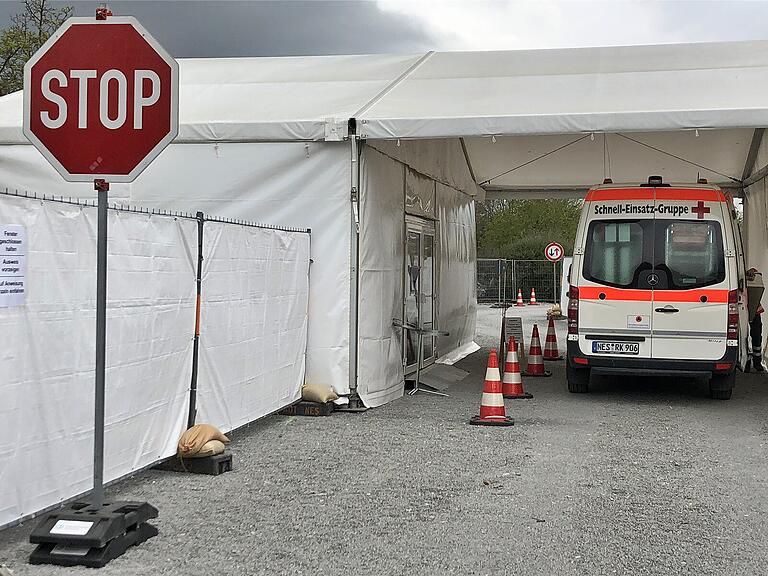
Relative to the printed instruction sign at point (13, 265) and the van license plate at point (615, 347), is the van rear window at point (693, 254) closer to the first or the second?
the van license plate at point (615, 347)

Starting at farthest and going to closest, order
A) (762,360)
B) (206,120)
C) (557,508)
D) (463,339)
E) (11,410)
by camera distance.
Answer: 1. (463,339)
2. (762,360)
3. (206,120)
4. (557,508)
5. (11,410)

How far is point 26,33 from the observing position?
99.1 ft

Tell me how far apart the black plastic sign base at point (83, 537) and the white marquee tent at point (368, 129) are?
5678 mm

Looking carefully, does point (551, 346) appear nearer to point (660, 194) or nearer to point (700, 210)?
point (660, 194)

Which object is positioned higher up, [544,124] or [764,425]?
[544,124]

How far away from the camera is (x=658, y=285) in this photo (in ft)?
40.0

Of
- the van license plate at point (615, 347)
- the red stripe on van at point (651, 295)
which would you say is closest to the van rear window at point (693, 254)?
the red stripe on van at point (651, 295)

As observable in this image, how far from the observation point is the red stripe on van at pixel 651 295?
12.0 m

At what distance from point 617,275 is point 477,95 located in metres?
2.80

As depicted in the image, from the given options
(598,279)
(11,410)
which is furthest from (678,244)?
(11,410)

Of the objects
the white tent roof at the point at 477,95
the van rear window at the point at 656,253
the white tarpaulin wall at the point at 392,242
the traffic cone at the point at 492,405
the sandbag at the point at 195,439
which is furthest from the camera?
the van rear window at the point at 656,253

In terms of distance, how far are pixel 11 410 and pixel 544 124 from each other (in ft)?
23.0

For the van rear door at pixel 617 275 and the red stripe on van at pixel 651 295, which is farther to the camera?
the van rear door at pixel 617 275

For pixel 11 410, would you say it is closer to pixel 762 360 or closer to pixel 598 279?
pixel 598 279
